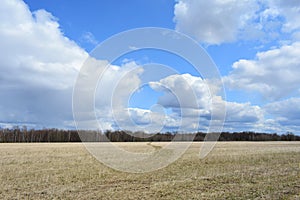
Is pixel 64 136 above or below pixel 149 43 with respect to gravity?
below

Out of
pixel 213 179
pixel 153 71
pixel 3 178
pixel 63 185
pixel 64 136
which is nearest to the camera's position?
pixel 63 185

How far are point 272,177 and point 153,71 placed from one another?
893 cm

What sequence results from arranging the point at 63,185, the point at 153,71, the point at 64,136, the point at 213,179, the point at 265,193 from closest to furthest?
the point at 265,193, the point at 63,185, the point at 213,179, the point at 153,71, the point at 64,136

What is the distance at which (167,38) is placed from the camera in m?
18.4

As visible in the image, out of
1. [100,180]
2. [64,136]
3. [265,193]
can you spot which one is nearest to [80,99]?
[100,180]

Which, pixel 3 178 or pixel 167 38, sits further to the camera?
pixel 167 38

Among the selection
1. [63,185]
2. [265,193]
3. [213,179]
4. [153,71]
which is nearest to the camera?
[265,193]

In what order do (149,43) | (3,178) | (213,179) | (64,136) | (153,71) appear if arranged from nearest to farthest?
(213,179)
(3,178)
(149,43)
(153,71)
(64,136)

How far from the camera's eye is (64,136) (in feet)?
388

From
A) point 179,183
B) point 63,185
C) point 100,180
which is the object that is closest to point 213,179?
point 179,183

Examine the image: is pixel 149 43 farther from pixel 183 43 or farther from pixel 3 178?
pixel 3 178

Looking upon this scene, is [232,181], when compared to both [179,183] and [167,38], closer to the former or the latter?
[179,183]

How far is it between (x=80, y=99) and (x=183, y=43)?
263 inches

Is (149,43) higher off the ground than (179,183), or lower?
higher
